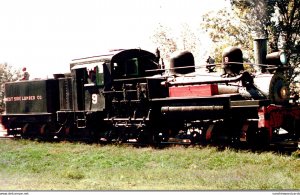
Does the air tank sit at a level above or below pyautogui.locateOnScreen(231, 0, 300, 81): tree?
below

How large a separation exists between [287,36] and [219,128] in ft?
50.1

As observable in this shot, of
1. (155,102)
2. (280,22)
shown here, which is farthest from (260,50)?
(280,22)

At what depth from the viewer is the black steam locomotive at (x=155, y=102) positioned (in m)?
12.3

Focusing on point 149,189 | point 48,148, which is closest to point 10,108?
point 48,148

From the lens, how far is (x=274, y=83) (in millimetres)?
12359

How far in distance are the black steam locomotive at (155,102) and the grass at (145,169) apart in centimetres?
121

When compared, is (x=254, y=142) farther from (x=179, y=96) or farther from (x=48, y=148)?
(x=48, y=148)

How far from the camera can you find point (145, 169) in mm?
10156

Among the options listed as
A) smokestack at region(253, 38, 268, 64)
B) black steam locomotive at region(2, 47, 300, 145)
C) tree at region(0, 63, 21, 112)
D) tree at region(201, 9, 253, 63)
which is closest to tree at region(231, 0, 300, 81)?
tree at region(201, 9, 253, 63)

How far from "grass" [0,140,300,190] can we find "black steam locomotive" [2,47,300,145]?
1.21m

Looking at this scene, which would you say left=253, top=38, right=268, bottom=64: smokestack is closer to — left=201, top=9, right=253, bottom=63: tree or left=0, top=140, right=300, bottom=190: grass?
left=0, top=140, right=300, bottom=190: grass

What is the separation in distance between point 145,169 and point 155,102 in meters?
4.23

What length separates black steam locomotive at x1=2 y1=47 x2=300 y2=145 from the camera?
12.3 metres

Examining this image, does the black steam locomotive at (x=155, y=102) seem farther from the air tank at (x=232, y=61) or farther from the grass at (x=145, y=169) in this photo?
the grass at (x=145, y=169)
